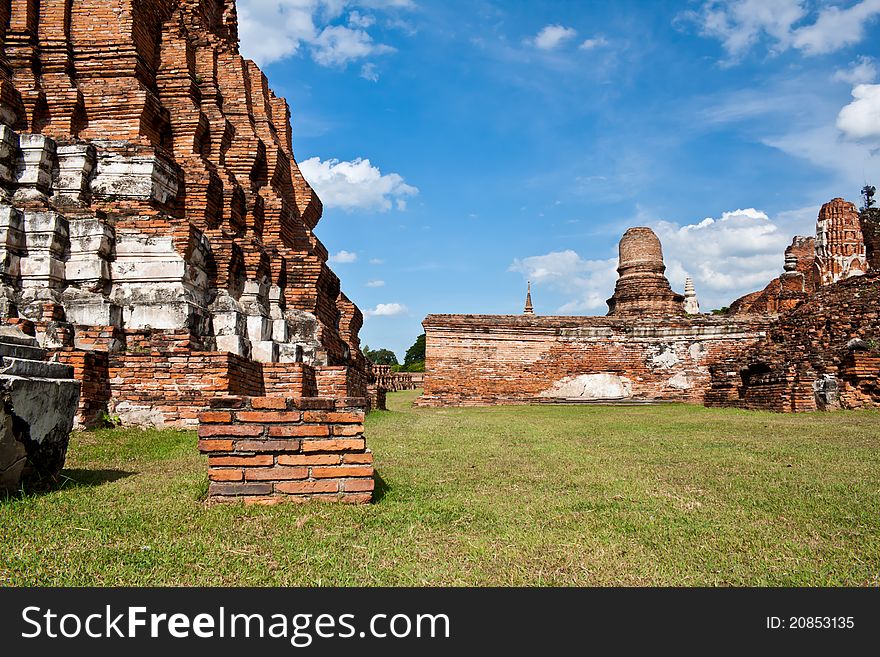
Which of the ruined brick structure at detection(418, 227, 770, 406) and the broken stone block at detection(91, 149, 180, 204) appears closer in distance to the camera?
the broken stone block at detection(91, 149, 180, 204)

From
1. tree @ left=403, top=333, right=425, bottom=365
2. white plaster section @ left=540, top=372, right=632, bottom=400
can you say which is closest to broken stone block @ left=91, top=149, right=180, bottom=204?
white plaster section @ left=540, top=372, right=632, bottom=400

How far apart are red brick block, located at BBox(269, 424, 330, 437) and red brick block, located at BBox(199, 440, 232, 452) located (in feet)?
0.72

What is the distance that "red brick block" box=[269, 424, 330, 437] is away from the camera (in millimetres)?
3148

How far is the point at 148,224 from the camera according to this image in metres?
7.73

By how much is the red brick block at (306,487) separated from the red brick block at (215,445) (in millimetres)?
314

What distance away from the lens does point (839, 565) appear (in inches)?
94.4

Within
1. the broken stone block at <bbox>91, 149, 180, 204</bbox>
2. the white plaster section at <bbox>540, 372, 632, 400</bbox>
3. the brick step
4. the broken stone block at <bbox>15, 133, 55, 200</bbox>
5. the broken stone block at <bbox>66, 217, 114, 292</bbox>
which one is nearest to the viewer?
the broken stone block at <bbox>66, 217, 114, 292</bbox>

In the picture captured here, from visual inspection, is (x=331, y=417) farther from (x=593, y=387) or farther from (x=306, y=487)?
(x=593, y=387)

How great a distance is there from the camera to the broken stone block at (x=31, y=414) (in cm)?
311

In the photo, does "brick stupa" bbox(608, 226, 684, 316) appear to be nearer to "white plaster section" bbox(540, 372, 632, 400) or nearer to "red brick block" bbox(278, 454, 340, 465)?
"white plaster section" bbox(540, 372, 632, 400)

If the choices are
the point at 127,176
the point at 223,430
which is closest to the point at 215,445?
the point at 223,430

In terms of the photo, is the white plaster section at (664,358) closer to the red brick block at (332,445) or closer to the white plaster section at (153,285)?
the white plaster section at (153,285)

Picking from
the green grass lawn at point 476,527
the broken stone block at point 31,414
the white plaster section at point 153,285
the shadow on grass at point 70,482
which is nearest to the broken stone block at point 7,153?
the white plaster section at point 153,285

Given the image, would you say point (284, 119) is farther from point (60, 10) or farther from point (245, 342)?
point (245, 342)
